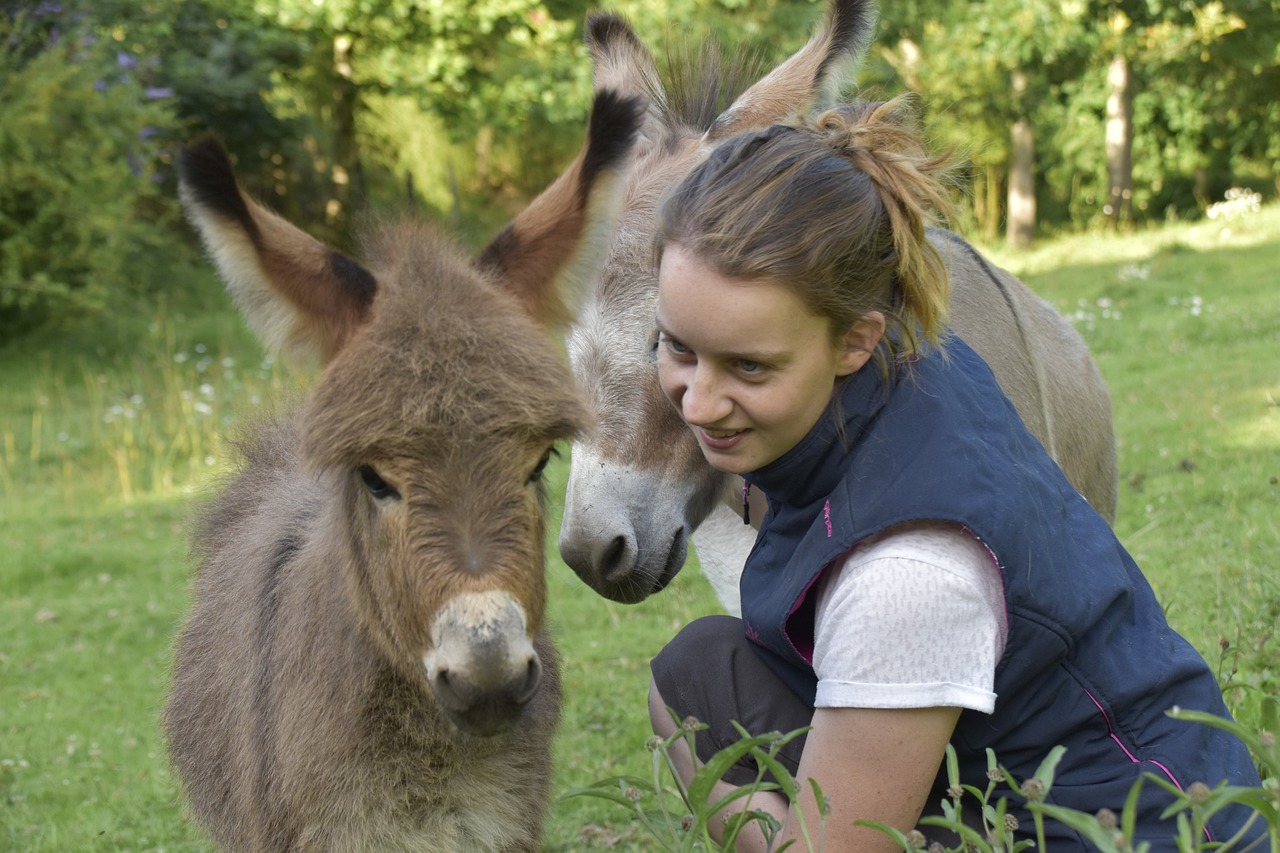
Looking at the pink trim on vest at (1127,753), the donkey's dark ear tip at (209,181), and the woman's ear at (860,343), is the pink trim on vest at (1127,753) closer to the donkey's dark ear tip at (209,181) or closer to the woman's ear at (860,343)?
the woman's ear at (860,343)

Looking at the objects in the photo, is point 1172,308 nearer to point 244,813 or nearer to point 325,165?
point 244,813

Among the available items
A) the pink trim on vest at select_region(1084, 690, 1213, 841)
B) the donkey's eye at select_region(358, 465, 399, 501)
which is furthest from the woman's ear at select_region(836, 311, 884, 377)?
the donkey's eye at select_region(358, 465, 399, 501)

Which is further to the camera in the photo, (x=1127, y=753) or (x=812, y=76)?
(x=812, y=76)

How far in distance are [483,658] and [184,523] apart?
9.87ft

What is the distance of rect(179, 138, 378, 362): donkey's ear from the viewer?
2420mm

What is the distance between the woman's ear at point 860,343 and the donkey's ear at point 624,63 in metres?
1.63

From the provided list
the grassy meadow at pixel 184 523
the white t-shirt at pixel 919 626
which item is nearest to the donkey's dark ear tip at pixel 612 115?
the white t-shirt at pixel 919 626

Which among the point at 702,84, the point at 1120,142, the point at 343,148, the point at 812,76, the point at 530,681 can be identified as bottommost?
the point at 343,148

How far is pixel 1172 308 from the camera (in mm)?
12188

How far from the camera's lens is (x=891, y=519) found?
2271 mm

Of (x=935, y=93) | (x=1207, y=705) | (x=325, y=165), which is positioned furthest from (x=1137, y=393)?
(x=325, y=165)

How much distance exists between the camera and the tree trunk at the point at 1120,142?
19750mm

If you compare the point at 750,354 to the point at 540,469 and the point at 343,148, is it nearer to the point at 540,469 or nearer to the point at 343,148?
the point at 540,469

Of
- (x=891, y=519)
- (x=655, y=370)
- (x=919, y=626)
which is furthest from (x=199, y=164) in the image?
(x=919, y=626)
